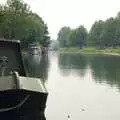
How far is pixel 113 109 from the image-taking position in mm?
17938

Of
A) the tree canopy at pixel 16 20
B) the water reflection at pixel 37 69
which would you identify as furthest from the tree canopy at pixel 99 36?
the water reflection at pixel 37 69

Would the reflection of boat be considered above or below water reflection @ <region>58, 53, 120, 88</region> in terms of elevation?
above

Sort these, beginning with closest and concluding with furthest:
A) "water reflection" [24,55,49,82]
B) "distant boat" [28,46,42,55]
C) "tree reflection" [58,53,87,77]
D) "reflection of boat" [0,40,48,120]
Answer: "reflection of boat" [0,40,48,120], "water reflection" [24,55,49,82], "tree reflection" [58,53,87,77], "distant boat" [28,46,42,55]

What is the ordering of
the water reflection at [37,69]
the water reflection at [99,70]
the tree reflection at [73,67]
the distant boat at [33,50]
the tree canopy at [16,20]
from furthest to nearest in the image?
the distant boat at [33,50] → the tree canopy at [16,20] → the tree reflection at [73,67] → the water reflection at [37,69] → the water reflection at [99,70]

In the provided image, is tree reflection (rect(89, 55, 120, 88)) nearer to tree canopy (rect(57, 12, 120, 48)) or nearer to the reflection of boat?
the reflection of boat

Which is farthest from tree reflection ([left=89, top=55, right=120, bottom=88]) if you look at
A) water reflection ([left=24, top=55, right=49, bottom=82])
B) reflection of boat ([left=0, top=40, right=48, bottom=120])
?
reflection of boat ([left=0, top=40, right=48, bottom=120])

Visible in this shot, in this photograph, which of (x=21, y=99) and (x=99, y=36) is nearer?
(x=21, y=99)

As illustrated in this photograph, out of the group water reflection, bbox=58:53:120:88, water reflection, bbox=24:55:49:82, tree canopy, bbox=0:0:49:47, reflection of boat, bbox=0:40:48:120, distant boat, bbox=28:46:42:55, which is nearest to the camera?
reflection of boat, bbox=0:40:48:120

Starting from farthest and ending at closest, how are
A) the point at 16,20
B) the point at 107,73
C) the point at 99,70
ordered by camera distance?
the point at 16,20 < the point at 99,70 < the point at 107,73

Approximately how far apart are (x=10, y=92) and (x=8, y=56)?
16.5 ft

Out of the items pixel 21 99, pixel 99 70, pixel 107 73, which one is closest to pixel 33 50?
pixel 99 70

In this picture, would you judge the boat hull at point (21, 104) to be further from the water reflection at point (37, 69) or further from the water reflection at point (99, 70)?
the water reflection at point (37, 69)

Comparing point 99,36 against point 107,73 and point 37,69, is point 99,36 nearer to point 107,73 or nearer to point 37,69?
point 37,69

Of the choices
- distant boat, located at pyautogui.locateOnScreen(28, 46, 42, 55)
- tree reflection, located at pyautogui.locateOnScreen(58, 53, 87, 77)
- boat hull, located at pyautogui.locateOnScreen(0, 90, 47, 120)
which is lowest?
distant boat, located at pyautogui.locateOnScreen(28, 46, 42, 55)
